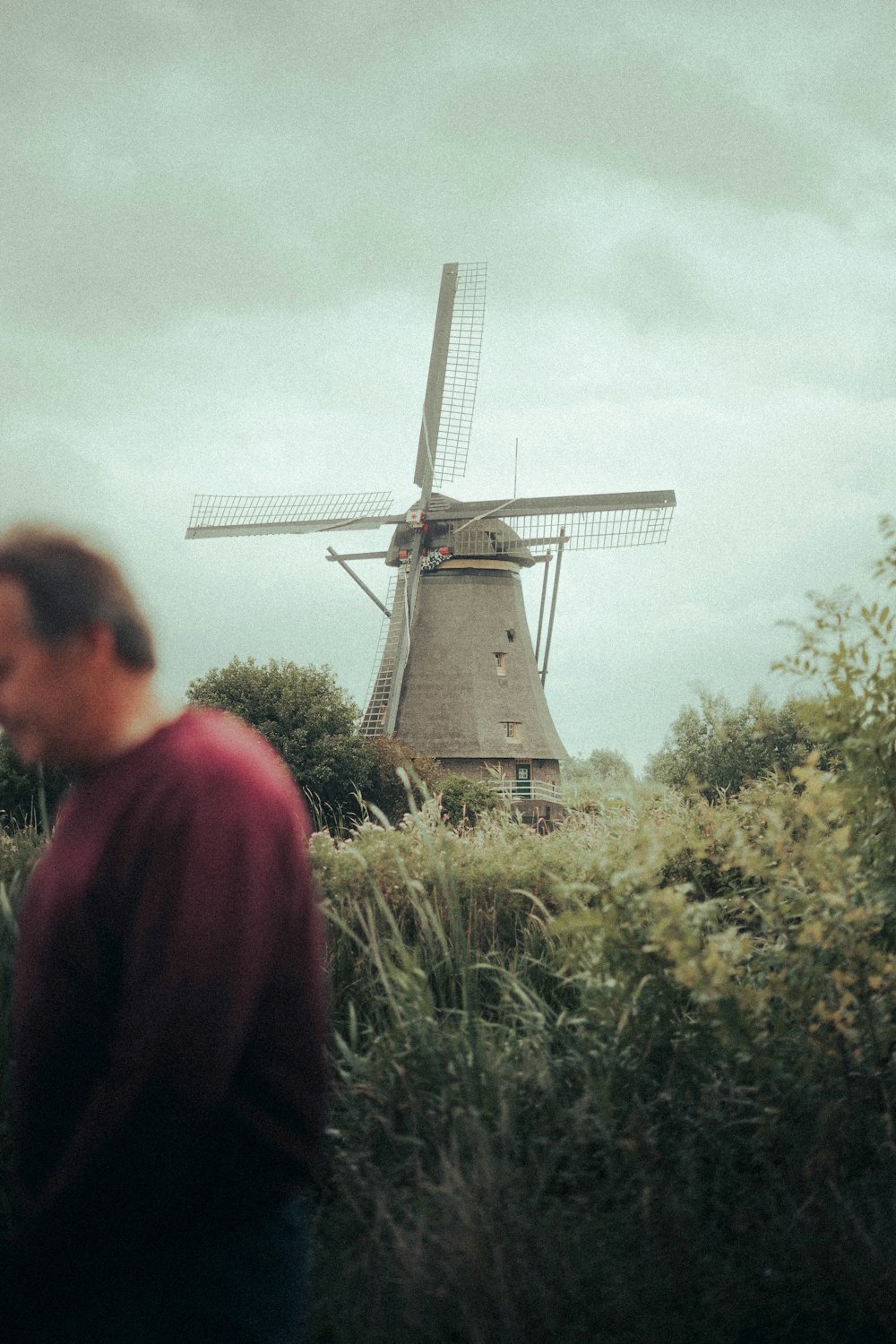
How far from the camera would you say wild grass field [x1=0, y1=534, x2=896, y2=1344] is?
2695 mm

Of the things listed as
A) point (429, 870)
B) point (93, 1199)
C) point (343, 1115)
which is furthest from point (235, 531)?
point (93, 1199)

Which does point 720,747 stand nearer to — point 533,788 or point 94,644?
point 533,788

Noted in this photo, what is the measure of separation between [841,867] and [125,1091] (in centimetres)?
A: 267

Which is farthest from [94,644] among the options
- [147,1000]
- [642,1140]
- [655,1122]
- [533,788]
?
[533,788]

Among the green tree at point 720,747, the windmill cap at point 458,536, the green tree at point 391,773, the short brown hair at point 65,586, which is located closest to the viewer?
the short brown hair at point 65,586

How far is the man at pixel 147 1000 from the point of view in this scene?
154cm

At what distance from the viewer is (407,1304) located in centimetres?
256

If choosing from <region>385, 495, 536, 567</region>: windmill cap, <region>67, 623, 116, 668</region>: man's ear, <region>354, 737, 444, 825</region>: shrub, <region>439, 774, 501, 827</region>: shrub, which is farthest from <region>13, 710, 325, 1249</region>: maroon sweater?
<region>385, 495, 536, 567</region>: windmill cap

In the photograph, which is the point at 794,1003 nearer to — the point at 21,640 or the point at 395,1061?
the point at 395,1061

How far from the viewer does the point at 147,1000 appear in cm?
153

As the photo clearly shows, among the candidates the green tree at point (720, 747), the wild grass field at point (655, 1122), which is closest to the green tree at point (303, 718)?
the green tree at point (720, 747)

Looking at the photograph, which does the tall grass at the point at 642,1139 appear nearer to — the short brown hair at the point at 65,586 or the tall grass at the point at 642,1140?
the tall grass at the point at 642,1140

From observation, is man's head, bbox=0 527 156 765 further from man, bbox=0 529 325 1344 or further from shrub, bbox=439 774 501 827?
shrub, bbox=439 774 501 827

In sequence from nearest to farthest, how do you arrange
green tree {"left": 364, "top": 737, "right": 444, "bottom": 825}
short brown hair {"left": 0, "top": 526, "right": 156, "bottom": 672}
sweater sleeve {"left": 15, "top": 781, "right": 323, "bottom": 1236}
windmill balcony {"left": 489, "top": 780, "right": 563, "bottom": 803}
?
sweater sleeve {"left": 15, "top": 781, "right": 323, "bottom": 1236} → short brown hair {"left": 0, "top": 526, "right": 156, "bottom": 672} → green tree {"left": 364, "top": 737, "right": 444, "bottom": 825} → windmill balcony {"left": 489, "top": 780, "right": 563, "bottom": 803}
